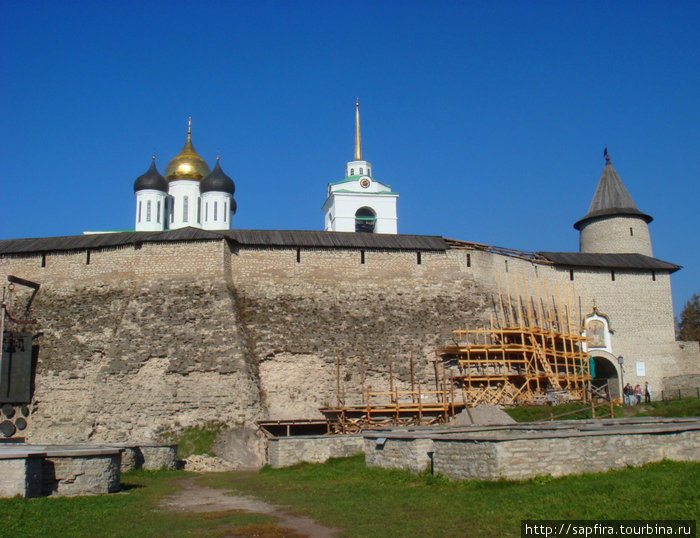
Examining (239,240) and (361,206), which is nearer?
(239,240)

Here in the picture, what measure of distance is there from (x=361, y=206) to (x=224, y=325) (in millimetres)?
15648

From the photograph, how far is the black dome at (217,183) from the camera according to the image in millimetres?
31266

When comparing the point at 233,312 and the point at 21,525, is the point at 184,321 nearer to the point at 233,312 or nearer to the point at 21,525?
the point at 233,312

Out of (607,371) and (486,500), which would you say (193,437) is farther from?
(607,371)

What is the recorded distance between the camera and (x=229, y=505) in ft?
33.7

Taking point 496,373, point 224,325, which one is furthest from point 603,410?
point 224,325

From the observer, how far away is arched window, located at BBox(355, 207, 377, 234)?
34.8 m

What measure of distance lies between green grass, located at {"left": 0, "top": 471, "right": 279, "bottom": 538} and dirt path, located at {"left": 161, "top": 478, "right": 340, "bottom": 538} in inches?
9.6

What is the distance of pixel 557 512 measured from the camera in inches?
287

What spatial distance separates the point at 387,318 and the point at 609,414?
717cm

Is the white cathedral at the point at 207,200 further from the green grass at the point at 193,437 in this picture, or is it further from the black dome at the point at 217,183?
the green grass at the point at 193,437

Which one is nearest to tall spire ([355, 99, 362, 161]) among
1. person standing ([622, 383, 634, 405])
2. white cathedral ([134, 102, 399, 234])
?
white cathedral ([134, 102, 399, 234])

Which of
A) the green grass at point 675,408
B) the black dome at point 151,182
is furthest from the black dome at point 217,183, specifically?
the green grass at point 675,408

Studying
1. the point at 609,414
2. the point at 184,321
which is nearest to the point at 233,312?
the point at 184,321
